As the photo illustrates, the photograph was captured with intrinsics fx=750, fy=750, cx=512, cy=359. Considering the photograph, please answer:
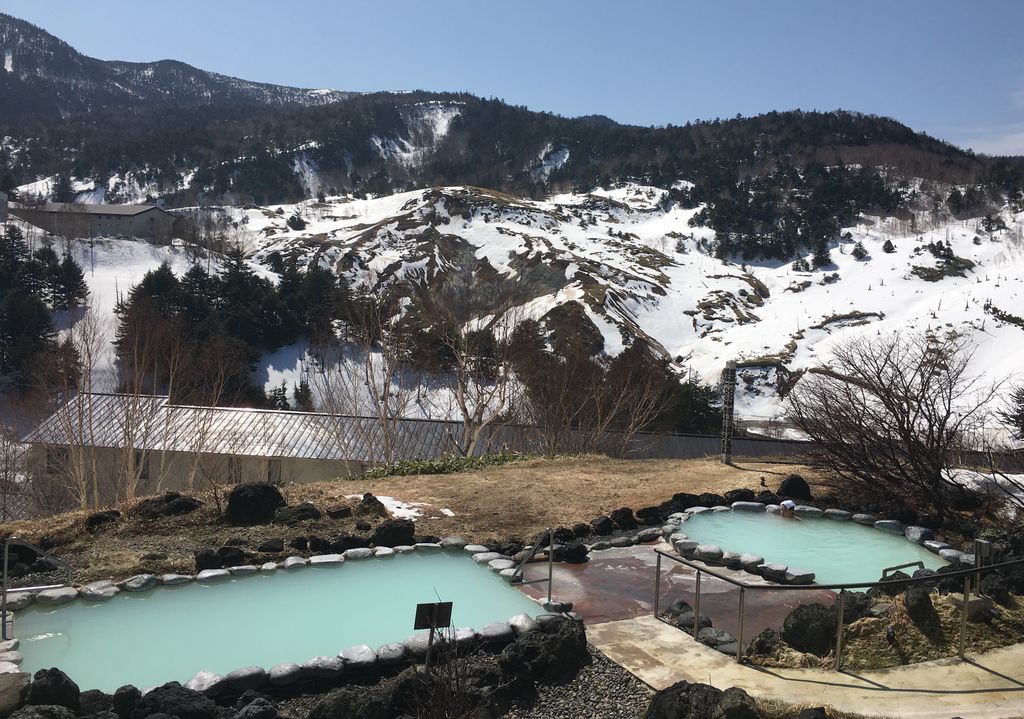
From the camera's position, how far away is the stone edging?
7.05 m

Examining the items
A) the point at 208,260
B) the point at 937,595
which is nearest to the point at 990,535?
the point at 937,595

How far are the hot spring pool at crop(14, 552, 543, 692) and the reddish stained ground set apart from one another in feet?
2.40

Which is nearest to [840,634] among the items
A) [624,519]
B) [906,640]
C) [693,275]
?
[906,640]

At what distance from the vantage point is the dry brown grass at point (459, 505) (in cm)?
1104

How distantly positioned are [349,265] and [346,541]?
59.4 metres

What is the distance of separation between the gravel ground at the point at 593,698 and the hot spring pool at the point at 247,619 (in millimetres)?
1862

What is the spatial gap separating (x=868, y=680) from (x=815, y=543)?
6.51m

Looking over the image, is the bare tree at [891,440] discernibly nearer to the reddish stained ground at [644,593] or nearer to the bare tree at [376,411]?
the reddish stained ground at [644,593]

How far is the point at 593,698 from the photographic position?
6.92 meters

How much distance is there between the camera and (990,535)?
39.1 ft

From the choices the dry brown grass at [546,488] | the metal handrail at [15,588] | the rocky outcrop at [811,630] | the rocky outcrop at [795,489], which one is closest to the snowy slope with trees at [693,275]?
the dry brown grass at [546,488]

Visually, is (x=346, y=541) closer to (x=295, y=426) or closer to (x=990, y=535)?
(x=990, y=535)

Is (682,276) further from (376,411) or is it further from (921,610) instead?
(921,610)

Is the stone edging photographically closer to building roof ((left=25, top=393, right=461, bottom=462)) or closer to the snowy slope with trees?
building roof ((left=25, top=393, right=461, bottom=462))
